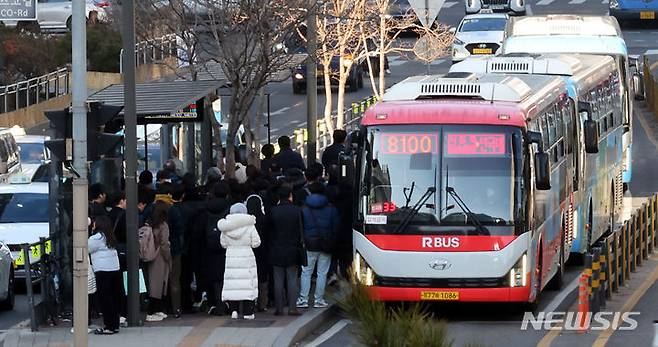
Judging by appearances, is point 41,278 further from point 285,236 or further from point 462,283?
point 462,283

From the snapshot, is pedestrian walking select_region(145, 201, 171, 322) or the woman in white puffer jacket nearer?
the woman in white puffer jacket

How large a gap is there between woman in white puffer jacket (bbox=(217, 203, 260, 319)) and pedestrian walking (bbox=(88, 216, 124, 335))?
4.39 feet

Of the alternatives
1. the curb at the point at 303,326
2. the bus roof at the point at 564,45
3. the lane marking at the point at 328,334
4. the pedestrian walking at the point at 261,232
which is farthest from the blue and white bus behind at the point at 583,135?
the pedestrian walking at the point at 261,232

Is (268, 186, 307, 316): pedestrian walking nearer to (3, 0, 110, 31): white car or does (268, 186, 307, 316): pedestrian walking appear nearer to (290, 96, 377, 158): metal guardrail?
(290, 96, 377, 158): metal guardrail

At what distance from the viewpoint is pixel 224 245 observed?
18.1 metres

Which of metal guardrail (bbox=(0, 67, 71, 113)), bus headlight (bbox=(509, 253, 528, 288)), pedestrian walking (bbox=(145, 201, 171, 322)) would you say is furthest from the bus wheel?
metal guardrail (bbox=(0, 67, 71, 113))

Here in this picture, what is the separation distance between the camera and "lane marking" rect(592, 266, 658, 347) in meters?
17.3

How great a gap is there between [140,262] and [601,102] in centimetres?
1115

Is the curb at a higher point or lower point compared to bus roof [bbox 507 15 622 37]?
lower

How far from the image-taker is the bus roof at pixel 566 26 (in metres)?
32.1

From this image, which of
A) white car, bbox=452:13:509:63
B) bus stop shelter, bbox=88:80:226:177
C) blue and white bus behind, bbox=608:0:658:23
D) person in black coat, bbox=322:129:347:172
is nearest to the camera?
bus stop shelter, bbox=88:80:226:177

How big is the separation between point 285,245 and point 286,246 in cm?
2

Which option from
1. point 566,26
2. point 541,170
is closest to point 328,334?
point 541,170

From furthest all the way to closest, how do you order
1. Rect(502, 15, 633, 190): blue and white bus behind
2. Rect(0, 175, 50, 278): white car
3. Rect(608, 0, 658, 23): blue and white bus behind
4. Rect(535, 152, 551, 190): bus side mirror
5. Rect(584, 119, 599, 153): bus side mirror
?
1. Rect(608, 0, 658, 23): blue and white bus behind
2. Rect(502, 15, 633, 190): blue and white bus behind
3. Rect(584, 119, 599, 153): bus side mirror
4. Rect(0, 175, 50, 278): white car
5. Rect(535, 152, 551, 190): bus side mirror
